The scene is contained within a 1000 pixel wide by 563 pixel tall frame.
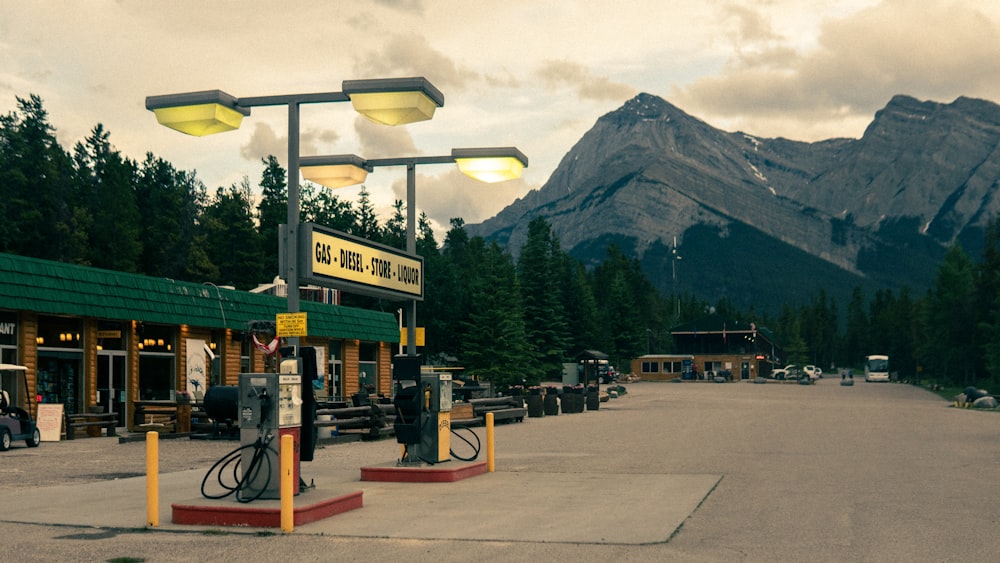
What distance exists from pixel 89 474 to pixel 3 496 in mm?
3695

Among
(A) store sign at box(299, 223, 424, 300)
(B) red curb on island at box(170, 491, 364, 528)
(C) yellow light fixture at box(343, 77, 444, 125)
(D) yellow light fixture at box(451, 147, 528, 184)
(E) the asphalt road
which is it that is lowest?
(E) the asphalt road

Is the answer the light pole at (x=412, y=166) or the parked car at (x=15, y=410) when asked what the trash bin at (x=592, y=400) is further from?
the light pole at (x=412, y=166)

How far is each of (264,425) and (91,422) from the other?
1940 cm

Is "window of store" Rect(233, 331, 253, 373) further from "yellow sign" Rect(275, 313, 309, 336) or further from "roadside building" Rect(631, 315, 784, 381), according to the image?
"roadside building" Rect(631, 315, 784, 381)

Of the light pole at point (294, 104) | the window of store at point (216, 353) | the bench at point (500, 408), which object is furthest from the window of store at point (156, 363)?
the light pole at point (294, 104)

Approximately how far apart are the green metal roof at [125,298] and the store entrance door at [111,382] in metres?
1.56

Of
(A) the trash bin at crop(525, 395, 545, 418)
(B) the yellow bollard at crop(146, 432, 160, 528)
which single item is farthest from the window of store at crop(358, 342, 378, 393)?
(B) the yellow bollard at crop(146, 432, 160, 528)

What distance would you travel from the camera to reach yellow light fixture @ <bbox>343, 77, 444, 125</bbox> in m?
13.1

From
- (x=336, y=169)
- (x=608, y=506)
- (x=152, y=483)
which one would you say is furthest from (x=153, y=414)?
(x=608, y=506)

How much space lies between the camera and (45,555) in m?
9.54

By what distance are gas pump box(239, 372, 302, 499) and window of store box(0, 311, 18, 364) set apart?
1814cm

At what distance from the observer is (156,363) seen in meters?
33.4

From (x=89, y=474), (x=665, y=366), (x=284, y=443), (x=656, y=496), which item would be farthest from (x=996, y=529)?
(x=665, y=366)

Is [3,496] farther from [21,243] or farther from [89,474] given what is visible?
[21,243]
